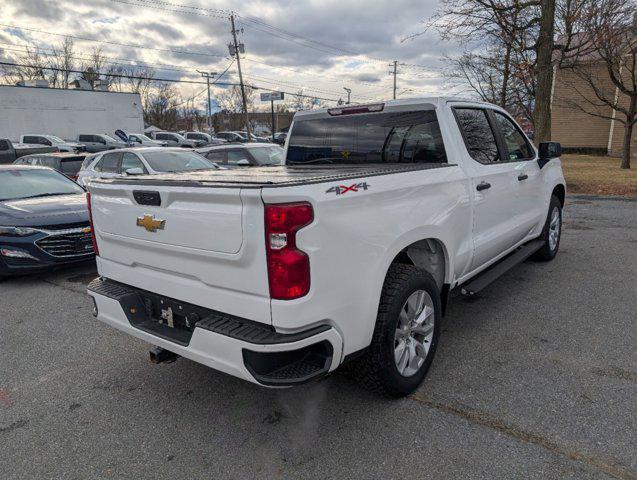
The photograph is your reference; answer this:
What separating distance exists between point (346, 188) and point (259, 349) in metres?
0.92

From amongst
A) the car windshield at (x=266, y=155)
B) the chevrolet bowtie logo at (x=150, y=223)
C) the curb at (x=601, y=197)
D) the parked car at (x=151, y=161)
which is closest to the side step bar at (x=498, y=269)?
the chevrolet bowtie logo at (x=150, y=223)

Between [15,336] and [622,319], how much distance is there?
18.3ft

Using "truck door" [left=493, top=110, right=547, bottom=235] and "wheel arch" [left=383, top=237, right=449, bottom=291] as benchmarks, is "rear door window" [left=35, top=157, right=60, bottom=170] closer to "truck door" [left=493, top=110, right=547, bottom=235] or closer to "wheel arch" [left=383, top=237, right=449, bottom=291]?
"truck door" [left=493, top=110, right=547, bottom=235]

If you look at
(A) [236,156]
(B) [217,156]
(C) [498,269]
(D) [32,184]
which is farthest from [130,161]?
(C) [498,269]

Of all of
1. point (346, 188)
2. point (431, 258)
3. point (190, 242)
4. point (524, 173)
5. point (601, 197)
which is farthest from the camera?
point (601, 197)

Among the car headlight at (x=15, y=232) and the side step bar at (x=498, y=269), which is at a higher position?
the car headlight at (x=15, y=232)

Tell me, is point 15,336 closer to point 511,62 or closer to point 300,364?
point 300,364

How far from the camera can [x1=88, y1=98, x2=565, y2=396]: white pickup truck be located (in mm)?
2182

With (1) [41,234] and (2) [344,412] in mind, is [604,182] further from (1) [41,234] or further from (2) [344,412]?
(1) [41,234]

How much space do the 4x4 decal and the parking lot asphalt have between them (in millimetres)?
1429

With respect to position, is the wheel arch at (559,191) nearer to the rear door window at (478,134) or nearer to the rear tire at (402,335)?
the rear door window at (478,134)

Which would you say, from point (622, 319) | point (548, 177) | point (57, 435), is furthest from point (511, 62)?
point (57, 435)

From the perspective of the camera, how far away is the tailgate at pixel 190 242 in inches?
86.7

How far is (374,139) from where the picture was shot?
382 centimetres
